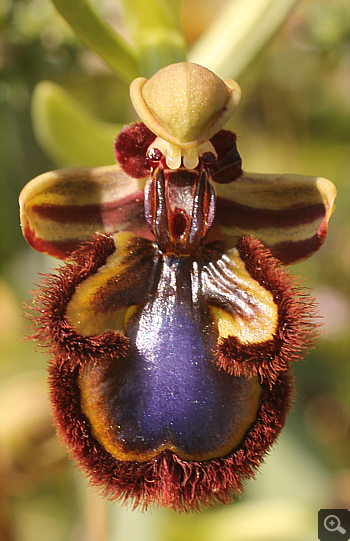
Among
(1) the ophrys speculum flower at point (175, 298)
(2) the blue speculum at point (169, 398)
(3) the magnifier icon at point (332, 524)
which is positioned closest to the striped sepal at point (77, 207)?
(1) the ophrys speculum flower at point (175, 298)

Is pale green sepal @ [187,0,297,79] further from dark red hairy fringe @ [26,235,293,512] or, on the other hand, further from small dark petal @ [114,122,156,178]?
dark red hairy fringe @ [26,235,293,512]

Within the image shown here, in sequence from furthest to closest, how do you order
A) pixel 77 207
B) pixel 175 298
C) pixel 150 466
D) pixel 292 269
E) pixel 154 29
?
pixel 292 269 → pixel 154 29 → pixel 77 207 → pixel 175 298 → pixel 150 466

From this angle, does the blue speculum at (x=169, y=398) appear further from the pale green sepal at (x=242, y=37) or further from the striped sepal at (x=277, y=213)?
the pale green sepal at (x=242, y=37)

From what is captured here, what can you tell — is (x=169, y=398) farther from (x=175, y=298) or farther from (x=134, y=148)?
(x=134, y=148)

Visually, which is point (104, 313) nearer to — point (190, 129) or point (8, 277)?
point (190, 129)

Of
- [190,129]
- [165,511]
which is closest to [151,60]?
[190,129]

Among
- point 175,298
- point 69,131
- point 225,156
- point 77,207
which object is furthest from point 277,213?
point 69,131
